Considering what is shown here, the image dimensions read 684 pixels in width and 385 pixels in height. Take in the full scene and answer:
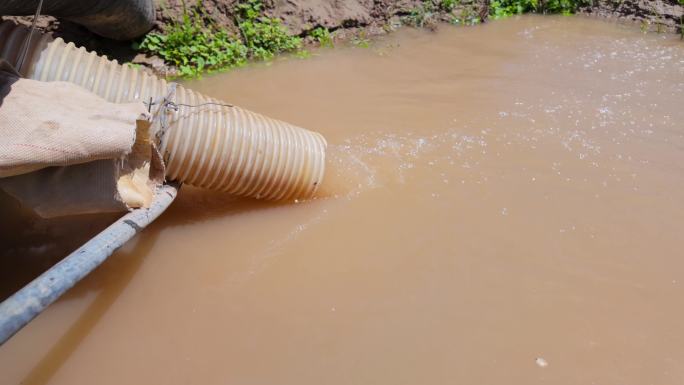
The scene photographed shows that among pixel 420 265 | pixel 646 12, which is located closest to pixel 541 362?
pixel 420 265

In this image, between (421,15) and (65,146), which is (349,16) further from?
(65,146)

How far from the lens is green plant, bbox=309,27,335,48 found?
16.9 ft

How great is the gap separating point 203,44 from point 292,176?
7.35 ft

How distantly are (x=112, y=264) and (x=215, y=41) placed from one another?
2654 millimetres

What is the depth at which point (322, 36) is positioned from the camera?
5199mm

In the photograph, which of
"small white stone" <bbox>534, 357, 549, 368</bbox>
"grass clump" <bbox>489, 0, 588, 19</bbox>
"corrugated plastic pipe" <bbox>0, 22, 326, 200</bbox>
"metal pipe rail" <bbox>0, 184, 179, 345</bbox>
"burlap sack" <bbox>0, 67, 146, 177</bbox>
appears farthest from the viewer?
"grass clump" <bbox>489, 0, 588, 19</bbox>

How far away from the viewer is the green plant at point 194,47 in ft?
15.0

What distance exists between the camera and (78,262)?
187 centimetres

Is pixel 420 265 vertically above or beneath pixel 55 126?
beneath

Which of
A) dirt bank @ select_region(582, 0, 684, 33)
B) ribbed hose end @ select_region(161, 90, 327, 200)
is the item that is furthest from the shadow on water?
dirt bank @ select_region(582, 0, 684, 33)

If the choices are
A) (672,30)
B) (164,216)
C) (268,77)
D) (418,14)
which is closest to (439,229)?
(164,216)

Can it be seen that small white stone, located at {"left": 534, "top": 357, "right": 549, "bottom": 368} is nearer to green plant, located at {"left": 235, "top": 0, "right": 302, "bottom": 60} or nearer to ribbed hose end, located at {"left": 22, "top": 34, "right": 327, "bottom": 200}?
ribbed hose end, located at {"left": 22, "top": 34, "right": 327, "bottom": 200}

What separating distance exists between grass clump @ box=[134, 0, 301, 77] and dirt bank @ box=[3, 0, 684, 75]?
7cm

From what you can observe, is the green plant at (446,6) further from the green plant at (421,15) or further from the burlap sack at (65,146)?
the burlap sack at (65,146)
